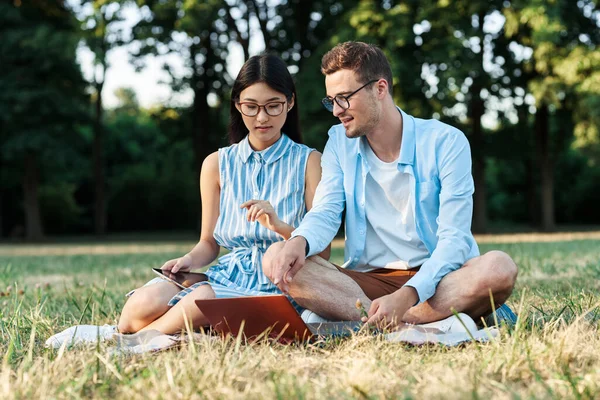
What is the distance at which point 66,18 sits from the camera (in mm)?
23000

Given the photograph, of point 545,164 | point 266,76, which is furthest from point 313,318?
point 545,164

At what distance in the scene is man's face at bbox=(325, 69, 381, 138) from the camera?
3.50m

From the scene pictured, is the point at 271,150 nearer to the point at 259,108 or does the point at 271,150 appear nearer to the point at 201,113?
the point at 259,108

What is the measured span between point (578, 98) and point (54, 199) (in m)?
19.8

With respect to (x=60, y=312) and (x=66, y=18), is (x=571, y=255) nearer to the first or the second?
(x=60, y=312)

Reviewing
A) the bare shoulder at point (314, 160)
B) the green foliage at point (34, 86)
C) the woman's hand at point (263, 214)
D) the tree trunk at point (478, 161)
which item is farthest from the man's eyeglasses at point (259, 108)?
the green foliage at point (34, 86)

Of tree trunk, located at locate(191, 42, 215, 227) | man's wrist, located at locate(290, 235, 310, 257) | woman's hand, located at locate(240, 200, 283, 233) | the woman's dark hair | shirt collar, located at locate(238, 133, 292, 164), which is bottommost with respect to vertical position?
man's wrist, located at locate(290, 235, 310, 257)

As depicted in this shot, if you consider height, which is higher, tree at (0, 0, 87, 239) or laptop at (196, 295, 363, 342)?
tree at (0, 0, 87, 239)

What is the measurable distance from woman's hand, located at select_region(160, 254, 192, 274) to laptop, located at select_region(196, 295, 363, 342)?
489 mm

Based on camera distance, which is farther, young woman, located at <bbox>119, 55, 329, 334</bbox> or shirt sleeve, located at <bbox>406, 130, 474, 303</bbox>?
young woman, located at <bbox>119, 55, 329, 334</bbox>

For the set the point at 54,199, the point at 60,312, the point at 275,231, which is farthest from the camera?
the point at 54,199

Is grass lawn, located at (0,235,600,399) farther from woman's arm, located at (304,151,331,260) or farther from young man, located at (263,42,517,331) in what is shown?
woman's arm, located at (304,151,331,260)

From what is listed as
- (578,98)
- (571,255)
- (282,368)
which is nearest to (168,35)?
(578,98)

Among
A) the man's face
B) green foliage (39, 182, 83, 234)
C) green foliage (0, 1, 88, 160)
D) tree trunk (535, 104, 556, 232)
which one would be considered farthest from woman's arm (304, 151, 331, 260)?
green foliage (39, 182, 83, 234)
